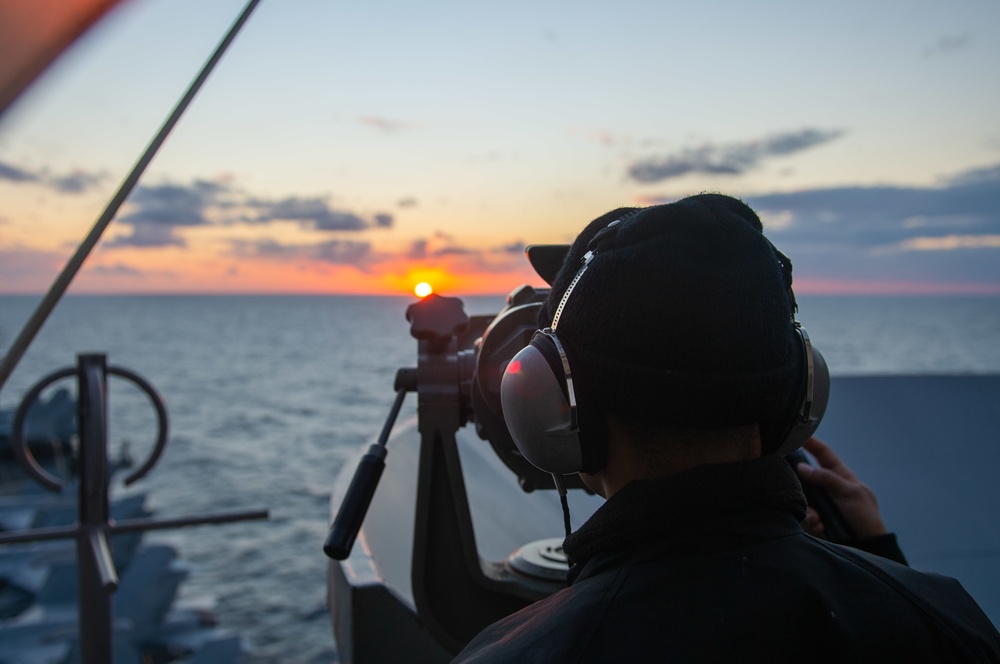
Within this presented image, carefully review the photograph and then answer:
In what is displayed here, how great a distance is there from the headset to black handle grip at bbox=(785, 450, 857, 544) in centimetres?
48

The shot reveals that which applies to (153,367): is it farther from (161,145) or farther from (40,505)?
(161,145)

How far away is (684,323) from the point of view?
34.8 inches

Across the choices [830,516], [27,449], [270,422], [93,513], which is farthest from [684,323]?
[270,422]

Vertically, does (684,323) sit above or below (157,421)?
above

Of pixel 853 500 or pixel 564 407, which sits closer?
pixel 564 407

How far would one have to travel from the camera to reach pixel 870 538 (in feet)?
4.83

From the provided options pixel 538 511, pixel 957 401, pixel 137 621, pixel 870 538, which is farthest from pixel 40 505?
pixel 870 538

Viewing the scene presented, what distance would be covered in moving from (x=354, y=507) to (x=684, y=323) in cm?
89

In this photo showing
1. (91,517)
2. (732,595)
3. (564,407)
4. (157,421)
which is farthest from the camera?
(157,421)

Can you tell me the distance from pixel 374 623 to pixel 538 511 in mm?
2114

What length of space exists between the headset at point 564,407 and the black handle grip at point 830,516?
48 cm

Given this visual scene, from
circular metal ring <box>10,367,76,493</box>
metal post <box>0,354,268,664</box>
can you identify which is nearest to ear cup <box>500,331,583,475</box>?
metal post <box>0,354,268,664</box>

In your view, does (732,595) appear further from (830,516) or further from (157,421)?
(157,421)

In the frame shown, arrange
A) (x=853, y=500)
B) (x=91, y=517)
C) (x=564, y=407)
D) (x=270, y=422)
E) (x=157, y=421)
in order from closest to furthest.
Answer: (x=564, y=407) < (x=853, y=500) < (x=91, y=517) < (x=157, y=421) < (x=270, y=422)
